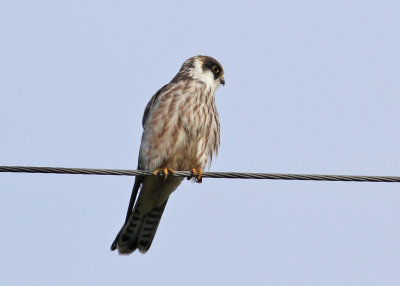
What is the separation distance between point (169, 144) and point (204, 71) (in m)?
1.17

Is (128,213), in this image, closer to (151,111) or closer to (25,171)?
(151,111)

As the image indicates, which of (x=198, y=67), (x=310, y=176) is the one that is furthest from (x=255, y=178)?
(x=198, y=67)

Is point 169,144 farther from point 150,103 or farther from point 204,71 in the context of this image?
point 204,71

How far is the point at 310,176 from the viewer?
4527mm

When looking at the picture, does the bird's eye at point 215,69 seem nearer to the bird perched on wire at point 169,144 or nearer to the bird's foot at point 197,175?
the bird perched on wire at point 169,144

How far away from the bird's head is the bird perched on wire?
0.01m

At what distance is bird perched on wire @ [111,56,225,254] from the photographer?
255 inches

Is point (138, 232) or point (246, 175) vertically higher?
point (138, 232)

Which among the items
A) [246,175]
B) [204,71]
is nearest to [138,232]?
[204,71]

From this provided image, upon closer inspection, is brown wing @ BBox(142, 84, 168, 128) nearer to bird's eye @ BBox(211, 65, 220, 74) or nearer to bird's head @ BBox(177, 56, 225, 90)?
bird's head @ BBox(177, 56, 225, 90)

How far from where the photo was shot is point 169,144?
21.2 ft

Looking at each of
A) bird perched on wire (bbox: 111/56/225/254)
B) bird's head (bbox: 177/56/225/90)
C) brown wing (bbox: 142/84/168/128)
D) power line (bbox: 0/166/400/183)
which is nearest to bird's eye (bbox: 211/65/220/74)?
bird's head (bbox: 177/56/225/90)

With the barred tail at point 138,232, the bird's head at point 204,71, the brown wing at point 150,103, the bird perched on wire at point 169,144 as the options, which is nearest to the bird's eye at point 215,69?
the bird's head at point 204,71

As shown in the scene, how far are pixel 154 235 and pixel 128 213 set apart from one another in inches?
15.9
